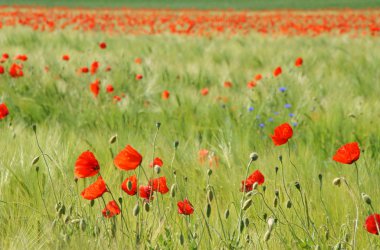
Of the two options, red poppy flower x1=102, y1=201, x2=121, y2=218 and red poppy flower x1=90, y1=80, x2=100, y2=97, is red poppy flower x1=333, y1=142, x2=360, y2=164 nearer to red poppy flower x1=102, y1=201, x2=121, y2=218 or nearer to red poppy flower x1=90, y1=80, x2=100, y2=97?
red poppy flower x1=102, y1=201, x2=121, y2=218

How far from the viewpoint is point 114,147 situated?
176cm

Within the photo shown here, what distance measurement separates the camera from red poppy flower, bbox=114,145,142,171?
3.53 ft

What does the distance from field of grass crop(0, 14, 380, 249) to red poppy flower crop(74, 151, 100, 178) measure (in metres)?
0.09

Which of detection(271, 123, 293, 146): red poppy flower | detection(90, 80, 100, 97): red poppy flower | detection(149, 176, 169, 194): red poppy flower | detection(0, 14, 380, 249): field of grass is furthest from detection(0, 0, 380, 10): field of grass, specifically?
detection(149, 176, 169, 194): red poppy flower

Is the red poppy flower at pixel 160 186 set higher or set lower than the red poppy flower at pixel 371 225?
lower

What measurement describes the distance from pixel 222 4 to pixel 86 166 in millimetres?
23907

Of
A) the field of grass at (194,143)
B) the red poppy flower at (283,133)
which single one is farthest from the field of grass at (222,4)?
the red poppy flower at (283,133)

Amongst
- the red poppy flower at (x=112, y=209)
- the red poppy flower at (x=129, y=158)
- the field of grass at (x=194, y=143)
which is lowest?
the field of grass at (x=194, y=143)

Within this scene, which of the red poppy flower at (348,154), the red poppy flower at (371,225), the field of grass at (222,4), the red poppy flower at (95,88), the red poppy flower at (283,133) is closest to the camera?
the red poppy flower at (371,225)

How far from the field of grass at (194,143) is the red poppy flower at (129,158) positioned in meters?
0.14

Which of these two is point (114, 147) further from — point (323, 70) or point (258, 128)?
point (323, 70)

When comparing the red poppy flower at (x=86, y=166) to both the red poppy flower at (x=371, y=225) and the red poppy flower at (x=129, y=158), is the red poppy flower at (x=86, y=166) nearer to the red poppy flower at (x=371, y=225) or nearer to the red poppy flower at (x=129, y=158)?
the red poppy flower at (x=129, y=158)

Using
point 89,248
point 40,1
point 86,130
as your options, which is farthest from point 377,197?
point 40,1

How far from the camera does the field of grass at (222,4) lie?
22156 mm
